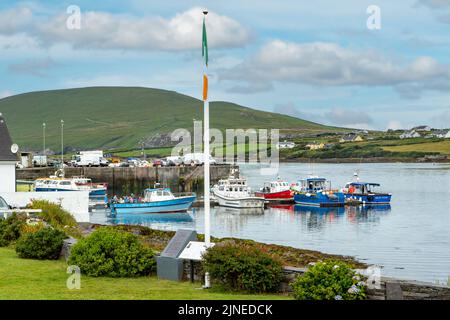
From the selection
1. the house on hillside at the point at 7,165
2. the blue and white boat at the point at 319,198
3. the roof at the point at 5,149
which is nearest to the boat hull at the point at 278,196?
the blue and white boat at the point at 319,198

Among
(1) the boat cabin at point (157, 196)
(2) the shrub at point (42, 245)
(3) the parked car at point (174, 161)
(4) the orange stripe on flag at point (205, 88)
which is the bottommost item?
(1) the boat cabin at point (157, 196)

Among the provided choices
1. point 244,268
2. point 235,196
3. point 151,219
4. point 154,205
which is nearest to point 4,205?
point 244,268

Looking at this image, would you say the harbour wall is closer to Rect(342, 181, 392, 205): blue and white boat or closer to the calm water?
Rect(342, 181, 392, 205): blue and white boat

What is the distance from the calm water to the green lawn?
22.3 meters

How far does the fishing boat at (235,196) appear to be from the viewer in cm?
9206

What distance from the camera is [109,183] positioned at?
12762 centimetres

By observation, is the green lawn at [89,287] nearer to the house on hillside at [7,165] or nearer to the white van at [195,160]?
the house on hillside at [7,165]

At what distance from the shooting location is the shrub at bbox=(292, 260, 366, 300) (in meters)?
15.5

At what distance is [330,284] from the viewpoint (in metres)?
15.6

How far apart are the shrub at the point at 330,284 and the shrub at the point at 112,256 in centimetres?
563

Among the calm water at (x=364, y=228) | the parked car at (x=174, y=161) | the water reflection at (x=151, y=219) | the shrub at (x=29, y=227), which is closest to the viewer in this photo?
the shrub at (x=29, y=227)

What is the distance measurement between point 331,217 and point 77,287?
66323mm
